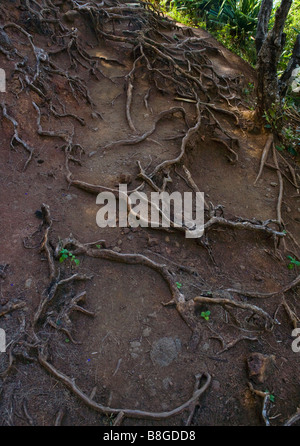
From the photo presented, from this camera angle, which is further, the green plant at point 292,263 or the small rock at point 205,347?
the green plant at point 292,263

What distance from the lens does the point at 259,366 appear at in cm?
297

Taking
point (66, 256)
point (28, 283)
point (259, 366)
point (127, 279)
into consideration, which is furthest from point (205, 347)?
point (28, 283)

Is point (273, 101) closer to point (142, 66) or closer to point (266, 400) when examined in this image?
point (142, 66)

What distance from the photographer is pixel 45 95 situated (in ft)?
18.7

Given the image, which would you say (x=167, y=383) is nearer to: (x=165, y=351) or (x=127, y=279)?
(x=165, y=351)

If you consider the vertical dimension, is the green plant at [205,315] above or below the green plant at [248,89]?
below

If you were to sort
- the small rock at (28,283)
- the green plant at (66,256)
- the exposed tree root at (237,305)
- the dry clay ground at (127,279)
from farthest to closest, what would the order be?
the green plant at (66,256), the exposed tree root at (237,305), the small rock at (28,283), the dry clay ground at (127,279)

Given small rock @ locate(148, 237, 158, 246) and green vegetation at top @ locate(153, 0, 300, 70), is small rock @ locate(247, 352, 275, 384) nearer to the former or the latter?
small rock @ locate(148, 237, 158, 246)

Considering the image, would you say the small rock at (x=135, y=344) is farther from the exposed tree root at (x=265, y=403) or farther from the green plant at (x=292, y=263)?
the green plant at (x=292, y=263)

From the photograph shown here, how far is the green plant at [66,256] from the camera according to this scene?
3525 mm

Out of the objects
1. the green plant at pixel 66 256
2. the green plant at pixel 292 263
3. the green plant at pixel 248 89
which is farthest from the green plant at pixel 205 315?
the green plant at pixel 248 89

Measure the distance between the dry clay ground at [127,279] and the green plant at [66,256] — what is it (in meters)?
0.06

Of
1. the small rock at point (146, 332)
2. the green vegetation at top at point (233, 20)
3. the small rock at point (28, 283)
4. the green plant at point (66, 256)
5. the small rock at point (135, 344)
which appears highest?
the green vegetation at top at point (233, 20)

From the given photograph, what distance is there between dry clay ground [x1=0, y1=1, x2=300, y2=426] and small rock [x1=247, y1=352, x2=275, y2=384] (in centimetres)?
5
